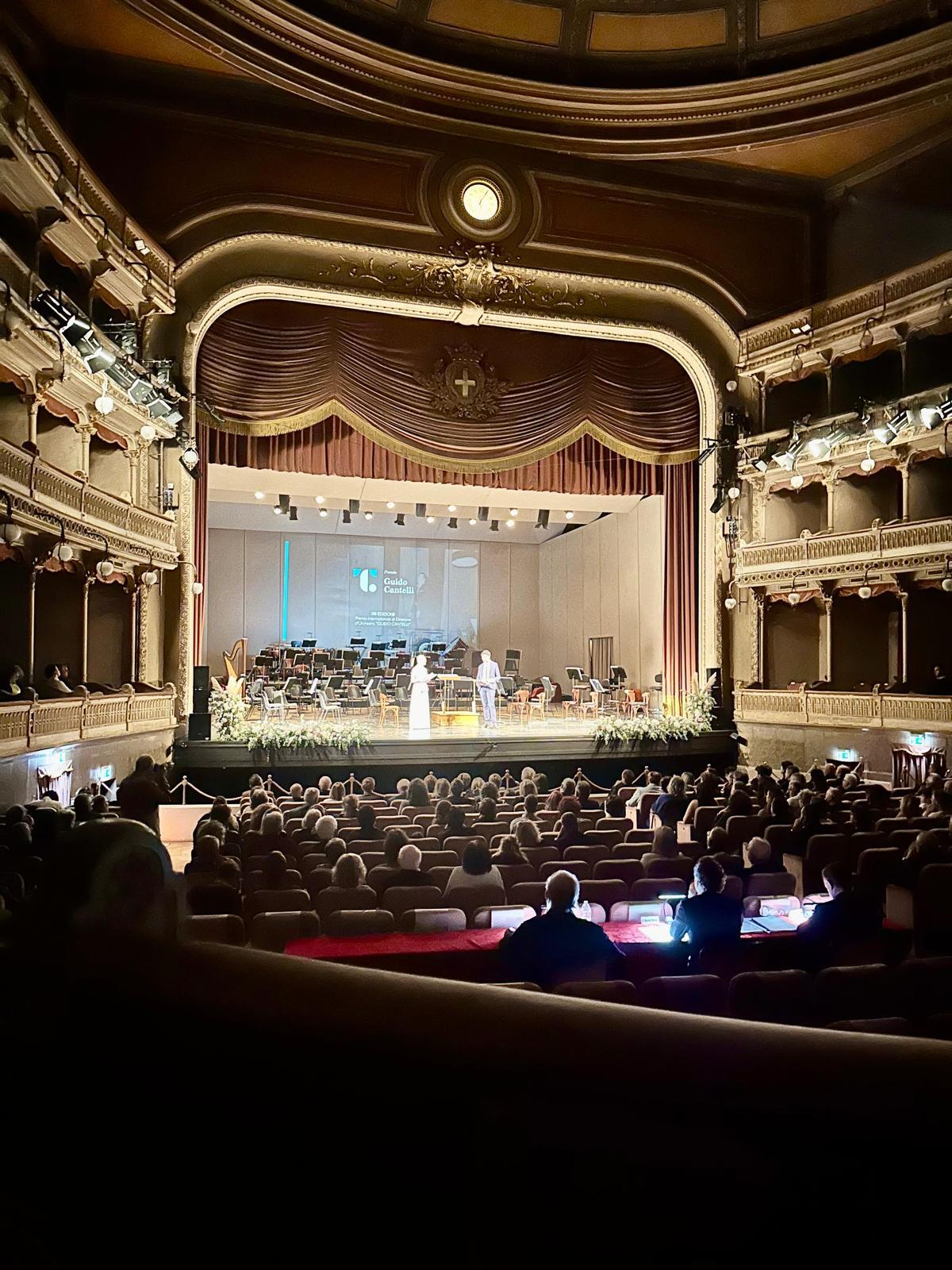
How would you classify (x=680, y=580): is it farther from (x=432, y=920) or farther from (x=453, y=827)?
(x=432, y=920)

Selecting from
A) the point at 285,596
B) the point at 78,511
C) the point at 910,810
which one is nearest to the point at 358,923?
the point at 910,810

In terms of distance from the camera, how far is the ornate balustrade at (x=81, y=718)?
998 centimetres

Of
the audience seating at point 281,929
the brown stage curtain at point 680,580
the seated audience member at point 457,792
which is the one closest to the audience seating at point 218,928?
the audience seating at point 281,929

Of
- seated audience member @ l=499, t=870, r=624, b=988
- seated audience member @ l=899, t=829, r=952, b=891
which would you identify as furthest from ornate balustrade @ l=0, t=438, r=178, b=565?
seated audience member @ l=899, t=829, r=952, b=891

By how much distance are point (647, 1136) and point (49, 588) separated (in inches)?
570

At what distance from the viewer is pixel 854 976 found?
398 cm

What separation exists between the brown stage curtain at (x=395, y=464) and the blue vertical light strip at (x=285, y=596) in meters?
9.06

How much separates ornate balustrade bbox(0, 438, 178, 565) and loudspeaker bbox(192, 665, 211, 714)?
193 cm

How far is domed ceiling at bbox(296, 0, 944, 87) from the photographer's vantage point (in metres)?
14.0

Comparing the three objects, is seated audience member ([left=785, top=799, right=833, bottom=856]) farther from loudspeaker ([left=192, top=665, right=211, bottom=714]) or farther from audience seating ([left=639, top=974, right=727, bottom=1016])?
loudspeaker ([left=192, top=665, right=211, bottom=714])

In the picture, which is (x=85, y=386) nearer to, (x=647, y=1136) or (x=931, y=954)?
(x=931, y=954)

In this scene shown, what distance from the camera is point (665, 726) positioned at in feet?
52.1

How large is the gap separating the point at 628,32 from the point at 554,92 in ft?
5.57

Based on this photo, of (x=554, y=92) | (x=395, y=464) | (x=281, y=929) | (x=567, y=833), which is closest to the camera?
(x=281, y=929)
